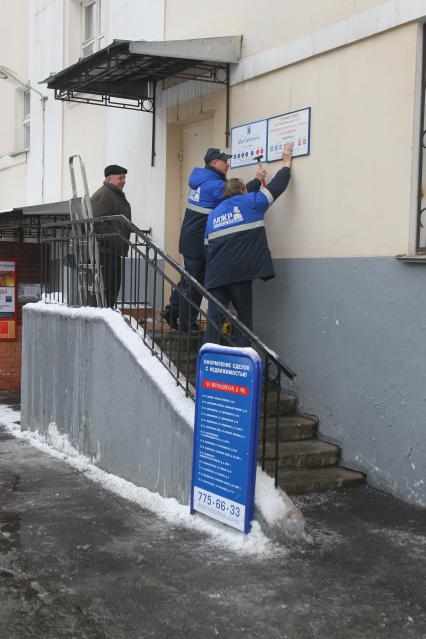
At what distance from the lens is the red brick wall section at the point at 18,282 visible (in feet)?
37.4

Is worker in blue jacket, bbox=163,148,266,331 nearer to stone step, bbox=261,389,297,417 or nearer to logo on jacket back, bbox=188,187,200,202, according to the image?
logo on jacket back, bbox=188,187,200,202

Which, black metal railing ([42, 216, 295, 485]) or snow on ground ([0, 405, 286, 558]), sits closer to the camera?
snow on ground ([0, 405, 286, 558])

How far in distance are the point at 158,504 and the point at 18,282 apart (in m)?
7.01

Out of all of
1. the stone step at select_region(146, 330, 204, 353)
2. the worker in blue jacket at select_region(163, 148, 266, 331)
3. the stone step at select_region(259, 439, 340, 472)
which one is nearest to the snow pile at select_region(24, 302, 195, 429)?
the stone step at select_region(146, 330, 204, 353)

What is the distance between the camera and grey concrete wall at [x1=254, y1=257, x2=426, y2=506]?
5.18 meters

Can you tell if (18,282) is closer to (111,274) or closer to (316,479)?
(111,274)

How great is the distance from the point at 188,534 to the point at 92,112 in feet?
23.8

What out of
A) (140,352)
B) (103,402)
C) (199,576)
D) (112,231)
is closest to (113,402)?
(103,402)

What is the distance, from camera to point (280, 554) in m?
4.25

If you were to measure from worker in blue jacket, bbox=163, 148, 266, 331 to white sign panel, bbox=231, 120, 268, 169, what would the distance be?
0.20 m

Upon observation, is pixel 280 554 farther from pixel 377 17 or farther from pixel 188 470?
pixel 377 17

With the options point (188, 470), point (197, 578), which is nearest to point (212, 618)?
point (197, 578)

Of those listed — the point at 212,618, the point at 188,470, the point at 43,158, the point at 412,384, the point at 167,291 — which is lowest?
the point at 212,618

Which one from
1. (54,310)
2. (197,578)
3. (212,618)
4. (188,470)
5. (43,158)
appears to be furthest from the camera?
(43,158)
